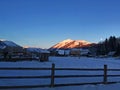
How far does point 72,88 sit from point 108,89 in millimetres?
1874

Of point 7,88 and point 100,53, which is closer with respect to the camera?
point 7,88

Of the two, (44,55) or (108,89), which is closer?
(108,89)

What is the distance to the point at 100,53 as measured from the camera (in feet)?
655

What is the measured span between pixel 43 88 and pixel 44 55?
42.6 meters

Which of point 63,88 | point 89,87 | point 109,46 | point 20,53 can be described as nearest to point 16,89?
point 63,88

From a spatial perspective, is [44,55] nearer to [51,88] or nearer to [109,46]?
[51,88]

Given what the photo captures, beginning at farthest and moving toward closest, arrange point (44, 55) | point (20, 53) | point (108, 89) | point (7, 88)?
point (20, 53) < point (44, 55) < point (108, 89) < point (7, 88)

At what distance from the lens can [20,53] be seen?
66.3m

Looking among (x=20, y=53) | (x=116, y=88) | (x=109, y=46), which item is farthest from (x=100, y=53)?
(x=116, y=88)

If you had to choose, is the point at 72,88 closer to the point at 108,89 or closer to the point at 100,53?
the point at 108,89

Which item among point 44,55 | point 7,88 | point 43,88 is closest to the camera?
point 7,88

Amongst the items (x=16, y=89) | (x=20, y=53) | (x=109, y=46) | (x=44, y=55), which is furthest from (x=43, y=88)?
(x=109, y=46)

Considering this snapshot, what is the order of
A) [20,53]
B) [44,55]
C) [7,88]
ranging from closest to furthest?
[7,88] → [44,55] → [20,53]

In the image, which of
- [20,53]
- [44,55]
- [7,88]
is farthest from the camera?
[20,53]
